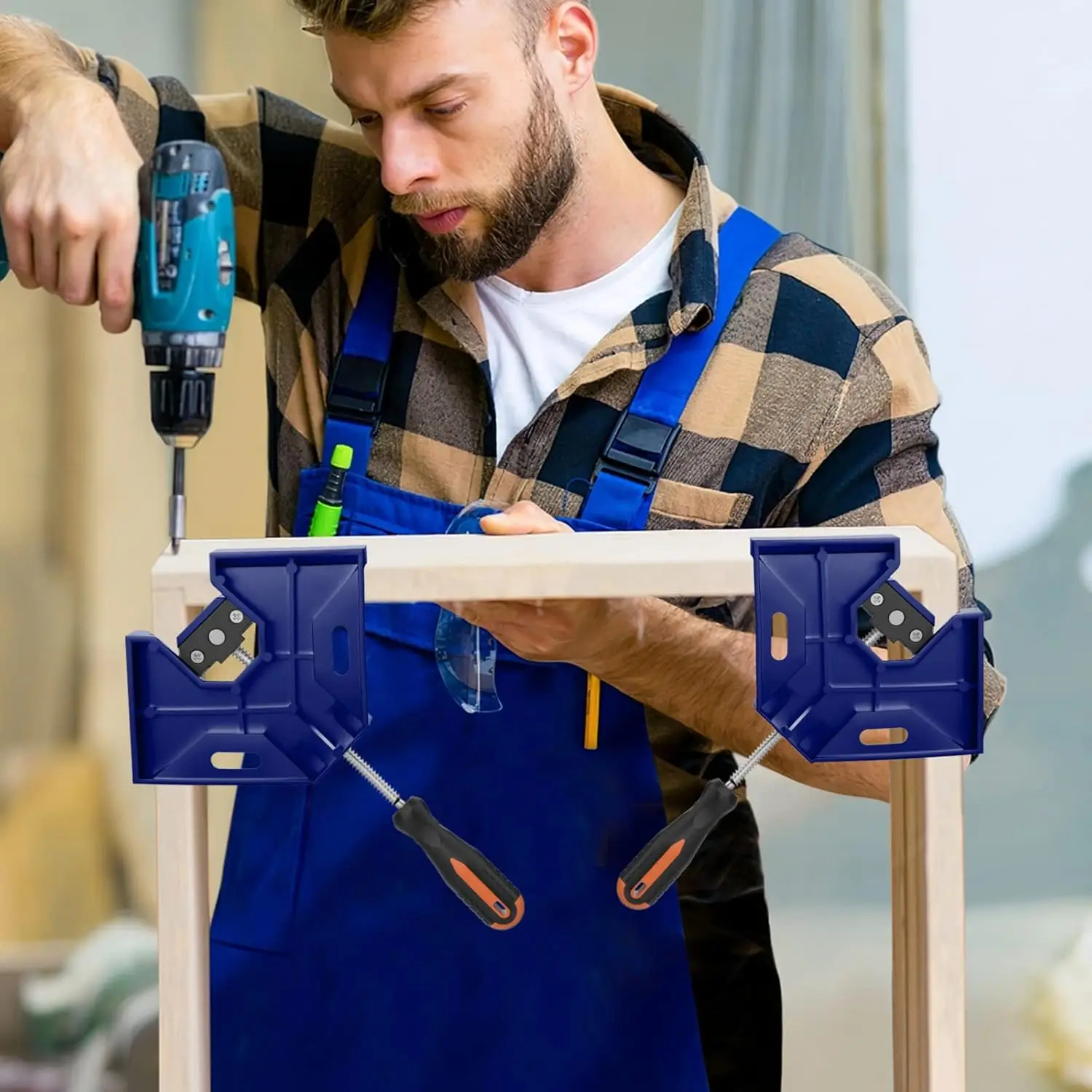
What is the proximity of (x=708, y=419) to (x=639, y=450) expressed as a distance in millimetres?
76

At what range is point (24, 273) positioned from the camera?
3.18ft

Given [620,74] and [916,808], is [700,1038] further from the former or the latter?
[620,74]

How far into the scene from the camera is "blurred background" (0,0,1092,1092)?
180 centimetres

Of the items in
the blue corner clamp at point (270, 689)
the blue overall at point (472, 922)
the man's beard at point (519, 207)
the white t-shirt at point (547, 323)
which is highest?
the man's beard at point (519, 207)

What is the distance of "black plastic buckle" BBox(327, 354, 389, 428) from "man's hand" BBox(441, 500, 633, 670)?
0.30 meters

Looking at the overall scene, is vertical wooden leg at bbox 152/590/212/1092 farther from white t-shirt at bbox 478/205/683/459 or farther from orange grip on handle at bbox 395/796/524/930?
white t-shirt at bbox 478/205/683/459

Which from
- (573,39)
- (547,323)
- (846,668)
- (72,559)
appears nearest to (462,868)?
(846,668)

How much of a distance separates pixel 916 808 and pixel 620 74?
1338 mm

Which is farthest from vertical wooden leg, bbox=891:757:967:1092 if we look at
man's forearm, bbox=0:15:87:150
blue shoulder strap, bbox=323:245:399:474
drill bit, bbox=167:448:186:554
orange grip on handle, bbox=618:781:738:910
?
man's forearm, bbox=0:15:87:150

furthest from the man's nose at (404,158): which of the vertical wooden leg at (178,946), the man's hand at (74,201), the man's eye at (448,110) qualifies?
the vertical wooden leg at (178,946)

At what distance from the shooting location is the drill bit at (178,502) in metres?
0.84

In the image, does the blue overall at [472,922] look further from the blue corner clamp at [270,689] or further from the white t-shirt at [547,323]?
the blue corner clamp at [270,689]

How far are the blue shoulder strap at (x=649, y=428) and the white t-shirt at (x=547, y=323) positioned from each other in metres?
0.07

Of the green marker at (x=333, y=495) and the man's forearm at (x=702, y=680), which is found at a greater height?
the green marker at (x=333, y=495)
